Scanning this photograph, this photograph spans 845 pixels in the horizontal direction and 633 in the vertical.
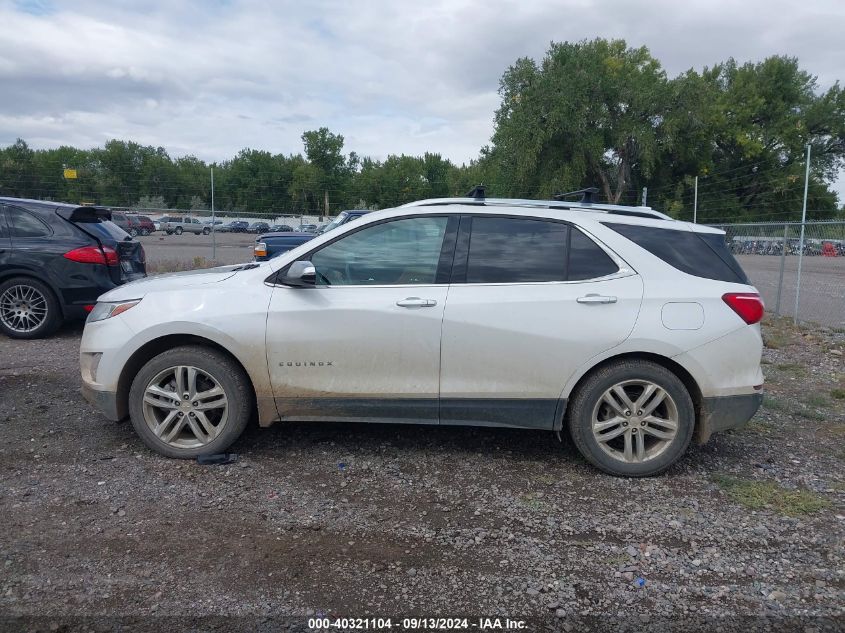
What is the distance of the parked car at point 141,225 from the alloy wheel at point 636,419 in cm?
2801

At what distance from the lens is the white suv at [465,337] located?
13.2 ft

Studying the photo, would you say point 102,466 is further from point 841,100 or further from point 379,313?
point 841,100

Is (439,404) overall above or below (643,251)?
below

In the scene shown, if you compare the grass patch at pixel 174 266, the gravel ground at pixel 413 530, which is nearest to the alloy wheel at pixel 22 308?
the gravel ground at pixel 413 530

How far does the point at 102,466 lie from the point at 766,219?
52.7 metres

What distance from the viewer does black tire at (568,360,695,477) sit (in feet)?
13.2

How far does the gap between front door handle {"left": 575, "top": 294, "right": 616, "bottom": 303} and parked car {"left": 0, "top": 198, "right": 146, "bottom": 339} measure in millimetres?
6007

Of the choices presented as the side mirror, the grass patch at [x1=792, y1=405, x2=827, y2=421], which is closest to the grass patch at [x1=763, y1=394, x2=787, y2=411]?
the grass patch at [x1=792, y1=405, x2=827, y2=421]

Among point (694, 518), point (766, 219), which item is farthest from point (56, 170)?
point (766, 219)

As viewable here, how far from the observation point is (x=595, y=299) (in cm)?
402

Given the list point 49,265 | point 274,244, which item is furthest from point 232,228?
point 49,265

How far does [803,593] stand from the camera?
2914mm

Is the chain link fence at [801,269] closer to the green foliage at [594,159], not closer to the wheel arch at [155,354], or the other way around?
the wheel arch at [155,354]

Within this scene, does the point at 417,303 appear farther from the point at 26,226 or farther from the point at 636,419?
the point at 26,226
